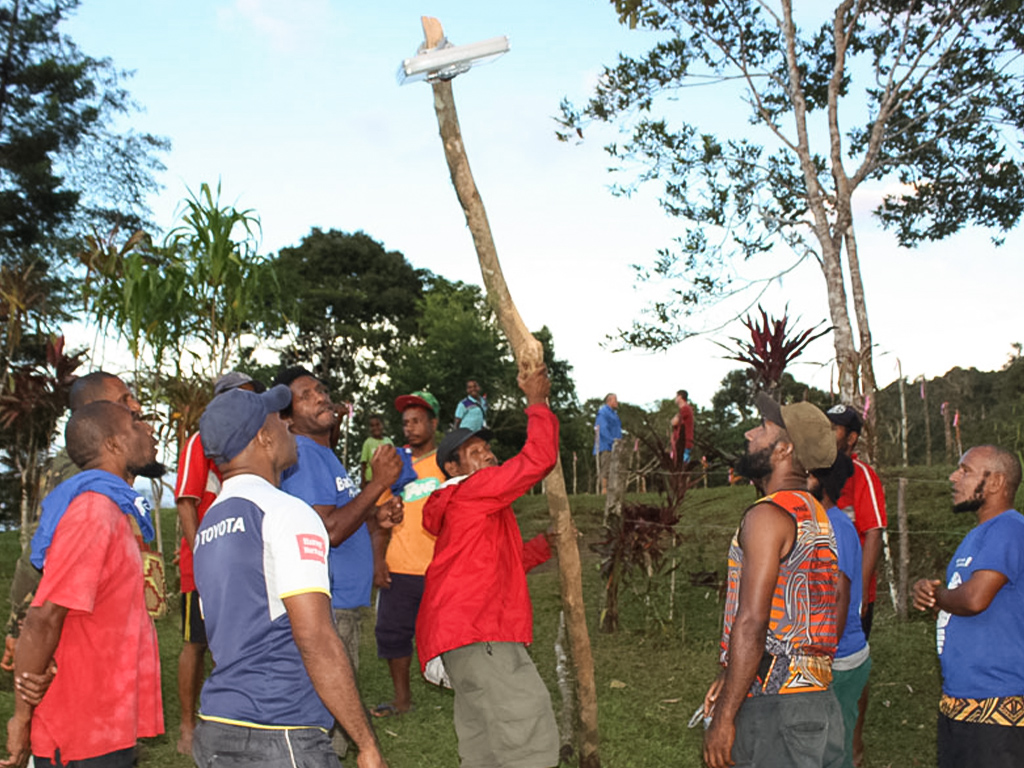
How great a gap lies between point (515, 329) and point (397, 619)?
3082mm

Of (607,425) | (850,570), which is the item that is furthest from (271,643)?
(607,425)

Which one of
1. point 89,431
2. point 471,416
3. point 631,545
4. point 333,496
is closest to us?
point 89,431

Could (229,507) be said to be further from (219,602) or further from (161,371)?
(161,371)

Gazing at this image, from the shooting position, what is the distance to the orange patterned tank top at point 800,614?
3.10 metres

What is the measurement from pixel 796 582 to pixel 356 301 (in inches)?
1427

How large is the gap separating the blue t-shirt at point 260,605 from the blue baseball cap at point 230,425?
205mm

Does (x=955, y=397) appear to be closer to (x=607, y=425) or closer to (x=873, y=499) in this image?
(x=607, y=425)

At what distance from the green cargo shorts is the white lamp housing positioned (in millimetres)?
2480

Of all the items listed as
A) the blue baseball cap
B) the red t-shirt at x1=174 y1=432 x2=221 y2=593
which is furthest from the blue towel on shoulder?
the red t-shirt at x1=174 y1=432 x2=221 y2=593

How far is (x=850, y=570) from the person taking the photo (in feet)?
14.8

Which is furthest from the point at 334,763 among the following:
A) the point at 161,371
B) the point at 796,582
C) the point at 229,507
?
the point at 161,371

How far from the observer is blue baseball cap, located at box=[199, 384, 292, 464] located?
2.79 metres

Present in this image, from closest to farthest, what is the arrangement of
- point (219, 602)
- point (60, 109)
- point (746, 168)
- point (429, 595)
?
point (219, 602) → point (429, 595) → point (746, 168) → point (60, 109)

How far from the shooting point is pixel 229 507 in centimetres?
265
